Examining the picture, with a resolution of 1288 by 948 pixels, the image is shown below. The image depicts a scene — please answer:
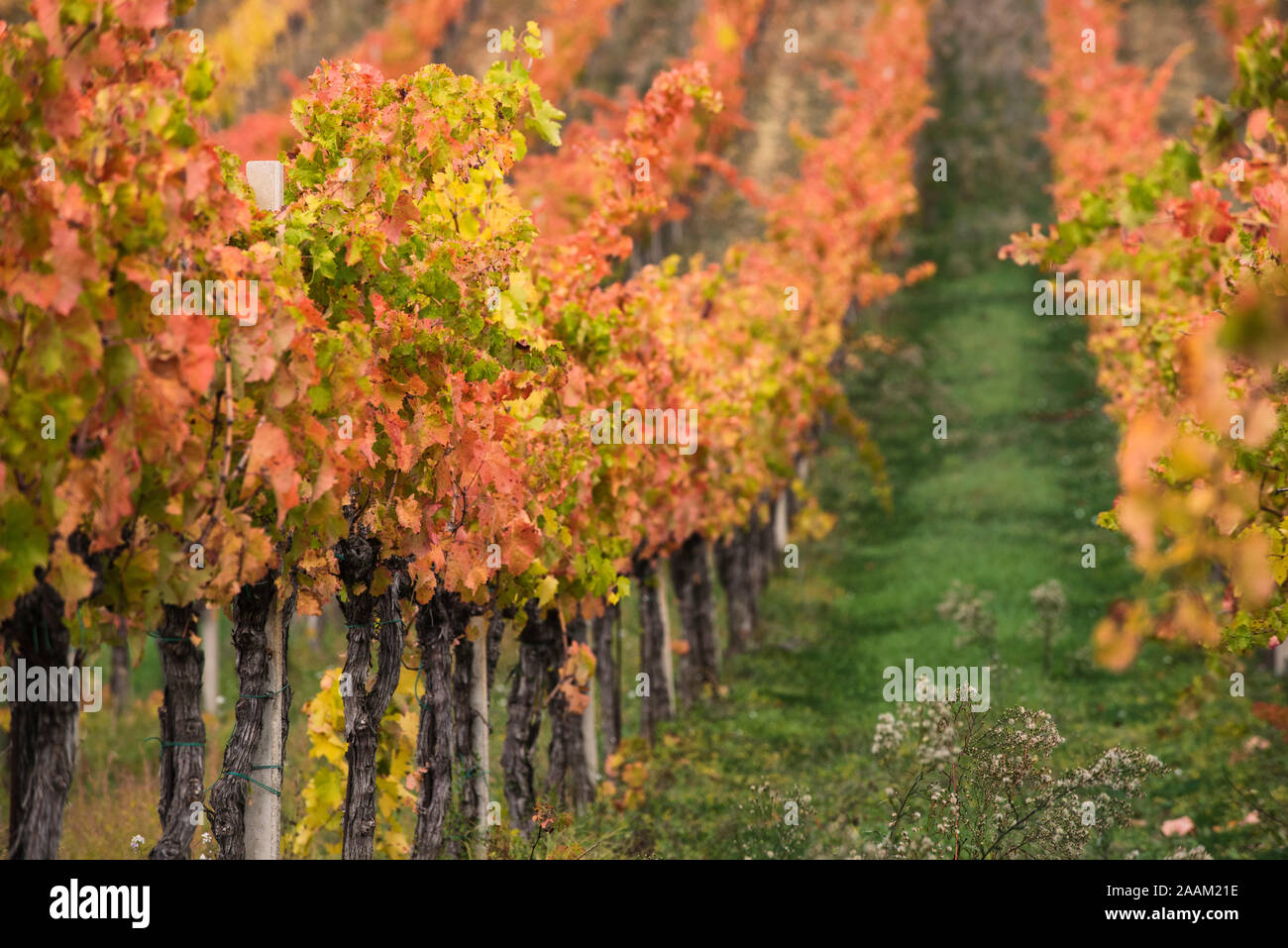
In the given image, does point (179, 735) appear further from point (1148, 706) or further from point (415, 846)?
point (1148, 706)

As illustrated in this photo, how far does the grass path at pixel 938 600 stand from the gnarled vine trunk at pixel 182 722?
4.67m

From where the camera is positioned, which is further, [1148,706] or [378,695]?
[1148,706]

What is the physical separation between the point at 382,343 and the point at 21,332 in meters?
2.65

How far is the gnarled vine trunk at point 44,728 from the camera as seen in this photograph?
549 cm

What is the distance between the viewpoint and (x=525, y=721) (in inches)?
398

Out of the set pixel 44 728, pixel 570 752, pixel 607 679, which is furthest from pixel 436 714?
pixel 607 679

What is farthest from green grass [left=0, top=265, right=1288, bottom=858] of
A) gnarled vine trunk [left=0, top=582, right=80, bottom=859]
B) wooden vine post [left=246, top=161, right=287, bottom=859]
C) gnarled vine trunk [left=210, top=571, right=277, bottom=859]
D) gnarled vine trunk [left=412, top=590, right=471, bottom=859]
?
gnarled vine trunk [left=0, top=582, right=80, bottom=859]

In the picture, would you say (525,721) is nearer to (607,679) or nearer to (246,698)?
(246,698)

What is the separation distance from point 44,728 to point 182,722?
1.38 meters

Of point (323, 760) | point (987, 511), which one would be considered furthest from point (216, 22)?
point (323, 760)

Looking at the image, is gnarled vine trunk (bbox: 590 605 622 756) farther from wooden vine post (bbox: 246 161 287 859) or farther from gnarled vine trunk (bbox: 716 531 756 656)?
wooden vine post (bbox: 246 161 287 859)

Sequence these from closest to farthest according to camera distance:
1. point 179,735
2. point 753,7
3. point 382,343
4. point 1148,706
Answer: point 179,735, point 382,343, point 1148,706, point 753,7

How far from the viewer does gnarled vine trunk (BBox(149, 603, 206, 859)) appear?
6.63 m

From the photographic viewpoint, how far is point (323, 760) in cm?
1333
